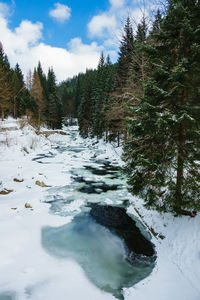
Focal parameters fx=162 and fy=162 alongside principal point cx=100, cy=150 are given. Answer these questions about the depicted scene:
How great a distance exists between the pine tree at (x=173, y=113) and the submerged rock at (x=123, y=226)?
5.08ft

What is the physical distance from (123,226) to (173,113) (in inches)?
197

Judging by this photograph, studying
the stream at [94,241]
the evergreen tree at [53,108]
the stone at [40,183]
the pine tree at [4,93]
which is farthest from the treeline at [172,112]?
the evergreen tree at [53,108]

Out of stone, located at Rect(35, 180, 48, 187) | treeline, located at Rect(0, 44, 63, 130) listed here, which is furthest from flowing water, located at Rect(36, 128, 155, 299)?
treeline, located at Rect(0, 44, 63, 130)

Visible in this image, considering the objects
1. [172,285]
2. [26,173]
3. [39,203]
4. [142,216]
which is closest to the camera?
[172,285]

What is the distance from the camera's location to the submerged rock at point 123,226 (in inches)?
221

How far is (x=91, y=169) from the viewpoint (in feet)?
52.2

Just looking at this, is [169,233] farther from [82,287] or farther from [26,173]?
[26,173]

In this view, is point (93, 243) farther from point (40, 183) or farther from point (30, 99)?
point (30, 99)

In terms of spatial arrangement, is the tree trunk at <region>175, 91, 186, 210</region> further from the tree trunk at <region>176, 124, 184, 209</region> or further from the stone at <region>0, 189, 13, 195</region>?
the stone at <region>0, 189, 13, 195</region>

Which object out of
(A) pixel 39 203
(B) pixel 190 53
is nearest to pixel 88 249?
(A) pixel 39 203

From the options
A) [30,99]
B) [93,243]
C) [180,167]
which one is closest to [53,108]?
[30,99]

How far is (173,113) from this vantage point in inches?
205

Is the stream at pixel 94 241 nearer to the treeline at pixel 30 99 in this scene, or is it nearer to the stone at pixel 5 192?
the stone at pixel 5 192

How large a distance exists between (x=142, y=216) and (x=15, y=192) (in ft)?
23.5
